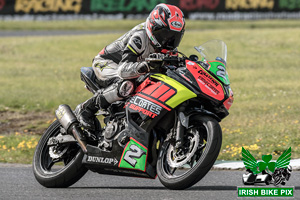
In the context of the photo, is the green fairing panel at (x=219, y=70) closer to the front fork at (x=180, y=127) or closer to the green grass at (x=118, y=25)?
the front fork at (x=180, y=127)

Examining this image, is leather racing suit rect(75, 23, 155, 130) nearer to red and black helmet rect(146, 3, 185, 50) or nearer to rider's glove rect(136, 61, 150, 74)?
rider's glove rect(136, 61, 150, 74)

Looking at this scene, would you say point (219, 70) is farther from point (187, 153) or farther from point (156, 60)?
point (187, 153)

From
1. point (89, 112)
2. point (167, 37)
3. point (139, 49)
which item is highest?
point (167, 37)

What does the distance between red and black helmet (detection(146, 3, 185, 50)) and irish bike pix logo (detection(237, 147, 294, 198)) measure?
1422 millimetres

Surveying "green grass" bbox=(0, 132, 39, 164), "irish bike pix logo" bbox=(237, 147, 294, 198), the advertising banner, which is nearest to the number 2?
"irish bike pix logo" bbox=(237, 147, 294, 198)

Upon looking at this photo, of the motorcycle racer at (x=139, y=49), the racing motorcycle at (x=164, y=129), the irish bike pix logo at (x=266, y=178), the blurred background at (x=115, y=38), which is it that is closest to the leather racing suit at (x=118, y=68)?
the motorcycle racer at (x=139, y=49)

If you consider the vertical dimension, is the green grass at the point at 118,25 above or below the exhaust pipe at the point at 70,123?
below

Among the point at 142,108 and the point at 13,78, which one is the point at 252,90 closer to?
the point at 13,78

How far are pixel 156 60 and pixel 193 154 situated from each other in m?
1.02

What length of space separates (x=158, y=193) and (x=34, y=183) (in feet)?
5.36

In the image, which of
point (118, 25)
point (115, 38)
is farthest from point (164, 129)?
point (118, 25)

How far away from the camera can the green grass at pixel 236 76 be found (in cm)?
995

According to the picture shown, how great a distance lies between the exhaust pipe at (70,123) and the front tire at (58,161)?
12 centimetres

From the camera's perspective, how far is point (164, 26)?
21.8 ft
